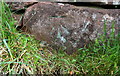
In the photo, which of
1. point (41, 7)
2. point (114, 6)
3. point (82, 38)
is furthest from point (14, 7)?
point (114, 6)

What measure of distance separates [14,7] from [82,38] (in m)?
1.17

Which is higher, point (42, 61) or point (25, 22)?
point (25, 22)

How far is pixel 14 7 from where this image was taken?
3029 mm

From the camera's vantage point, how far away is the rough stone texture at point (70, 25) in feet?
8.29

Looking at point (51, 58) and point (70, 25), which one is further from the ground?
point (70, 25)

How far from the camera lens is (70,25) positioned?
2561 millimetres

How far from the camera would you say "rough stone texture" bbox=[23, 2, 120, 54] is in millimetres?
2525

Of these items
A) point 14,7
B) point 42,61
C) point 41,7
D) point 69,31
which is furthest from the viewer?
point 14,7

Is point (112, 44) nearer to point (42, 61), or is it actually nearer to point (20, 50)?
point (42, 61)

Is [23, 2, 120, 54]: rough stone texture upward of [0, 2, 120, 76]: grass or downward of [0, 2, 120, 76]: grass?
upward

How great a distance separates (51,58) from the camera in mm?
2480

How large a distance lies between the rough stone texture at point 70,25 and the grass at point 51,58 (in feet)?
0.37

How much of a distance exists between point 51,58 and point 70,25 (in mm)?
478

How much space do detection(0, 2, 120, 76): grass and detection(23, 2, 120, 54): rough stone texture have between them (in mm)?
114
